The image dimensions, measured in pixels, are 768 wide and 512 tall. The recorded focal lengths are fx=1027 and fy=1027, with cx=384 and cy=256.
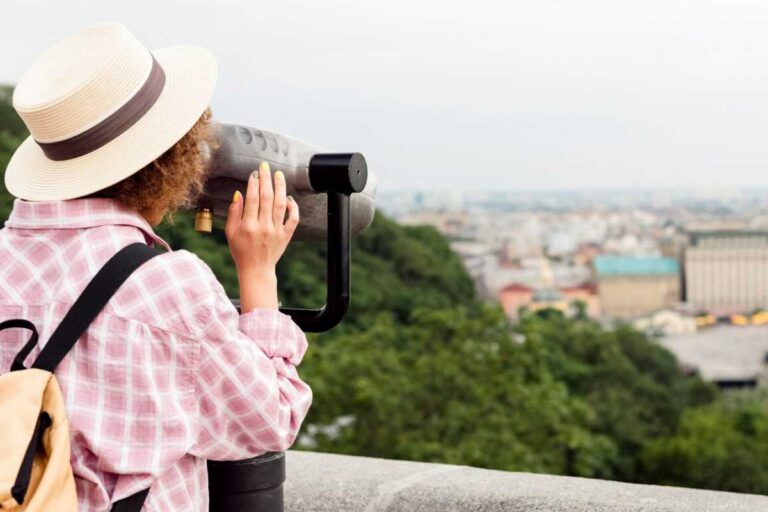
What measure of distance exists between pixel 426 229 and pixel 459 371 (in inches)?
908

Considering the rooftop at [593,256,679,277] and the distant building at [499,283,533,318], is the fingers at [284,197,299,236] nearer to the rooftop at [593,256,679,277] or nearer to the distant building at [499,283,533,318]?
the distant building at [499,283,533,318]

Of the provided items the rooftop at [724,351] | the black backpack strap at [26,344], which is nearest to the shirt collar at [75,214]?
the black backpack strap at [26,344]

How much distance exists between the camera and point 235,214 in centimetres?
125

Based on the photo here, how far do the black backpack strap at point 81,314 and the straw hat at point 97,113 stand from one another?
0.11m

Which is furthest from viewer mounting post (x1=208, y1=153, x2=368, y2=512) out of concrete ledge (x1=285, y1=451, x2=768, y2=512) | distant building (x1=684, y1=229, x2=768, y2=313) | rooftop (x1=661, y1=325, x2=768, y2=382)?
distant building (x1=684, y1=229, x2=768, y2=313)

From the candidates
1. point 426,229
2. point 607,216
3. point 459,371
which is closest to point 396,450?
point 459,371

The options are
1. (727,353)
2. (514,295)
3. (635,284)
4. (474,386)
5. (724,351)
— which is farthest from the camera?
(635,284)

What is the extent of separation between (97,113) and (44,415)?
0.33m

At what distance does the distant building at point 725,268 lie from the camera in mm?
75188

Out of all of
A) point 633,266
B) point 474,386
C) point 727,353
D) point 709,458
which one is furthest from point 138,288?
point 633,266

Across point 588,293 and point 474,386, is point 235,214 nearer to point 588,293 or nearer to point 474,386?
point 474,386

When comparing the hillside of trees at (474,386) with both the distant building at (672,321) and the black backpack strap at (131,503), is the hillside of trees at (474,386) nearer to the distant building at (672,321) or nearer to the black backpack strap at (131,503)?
the black backpack strap at (131,503)

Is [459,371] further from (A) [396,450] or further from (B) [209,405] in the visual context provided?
(B) [209,405]

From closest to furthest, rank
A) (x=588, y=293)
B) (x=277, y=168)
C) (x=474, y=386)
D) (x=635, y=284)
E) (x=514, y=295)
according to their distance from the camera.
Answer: (x=277, y=168), (x=474, y=386), (x=514, y=295), (x=588, y=293), (x=635, y=284)
